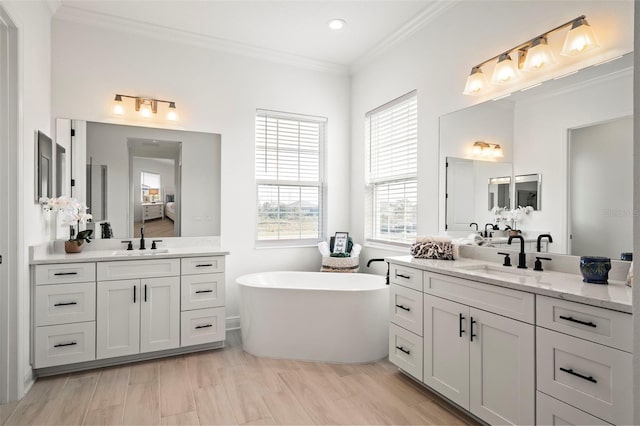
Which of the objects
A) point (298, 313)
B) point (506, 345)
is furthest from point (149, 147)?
point (506, 345)

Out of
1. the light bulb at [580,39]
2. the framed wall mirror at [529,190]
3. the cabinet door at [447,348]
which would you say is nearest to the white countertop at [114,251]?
the cabinet door at [447,348]

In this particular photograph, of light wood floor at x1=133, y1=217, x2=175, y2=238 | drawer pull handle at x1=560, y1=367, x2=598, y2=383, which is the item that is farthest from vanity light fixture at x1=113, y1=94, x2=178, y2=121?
drawer pull handle at x1=560, y1=367, x2=598, y2=383

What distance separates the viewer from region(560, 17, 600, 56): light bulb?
201 centimetres

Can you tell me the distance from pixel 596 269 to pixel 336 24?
281 cm

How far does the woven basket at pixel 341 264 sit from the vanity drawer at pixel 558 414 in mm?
2268

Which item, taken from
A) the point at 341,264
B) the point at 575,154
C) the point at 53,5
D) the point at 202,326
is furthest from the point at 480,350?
the point at 53,5

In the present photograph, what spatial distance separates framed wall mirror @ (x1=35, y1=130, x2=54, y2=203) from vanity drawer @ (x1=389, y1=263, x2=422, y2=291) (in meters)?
2.72

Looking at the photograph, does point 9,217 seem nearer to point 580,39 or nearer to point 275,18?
point 275,18

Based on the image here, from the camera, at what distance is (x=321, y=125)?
4391 mm

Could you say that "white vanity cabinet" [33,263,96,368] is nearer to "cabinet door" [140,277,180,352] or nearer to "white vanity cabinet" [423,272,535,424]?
"cabinet door" [140,277,180,352]

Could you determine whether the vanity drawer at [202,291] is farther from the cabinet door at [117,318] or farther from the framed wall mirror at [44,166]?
the framed wall mirror at [44,166]

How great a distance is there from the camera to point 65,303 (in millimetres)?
2764

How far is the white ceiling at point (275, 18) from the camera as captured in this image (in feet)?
10.1

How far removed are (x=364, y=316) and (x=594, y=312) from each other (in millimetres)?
1728
